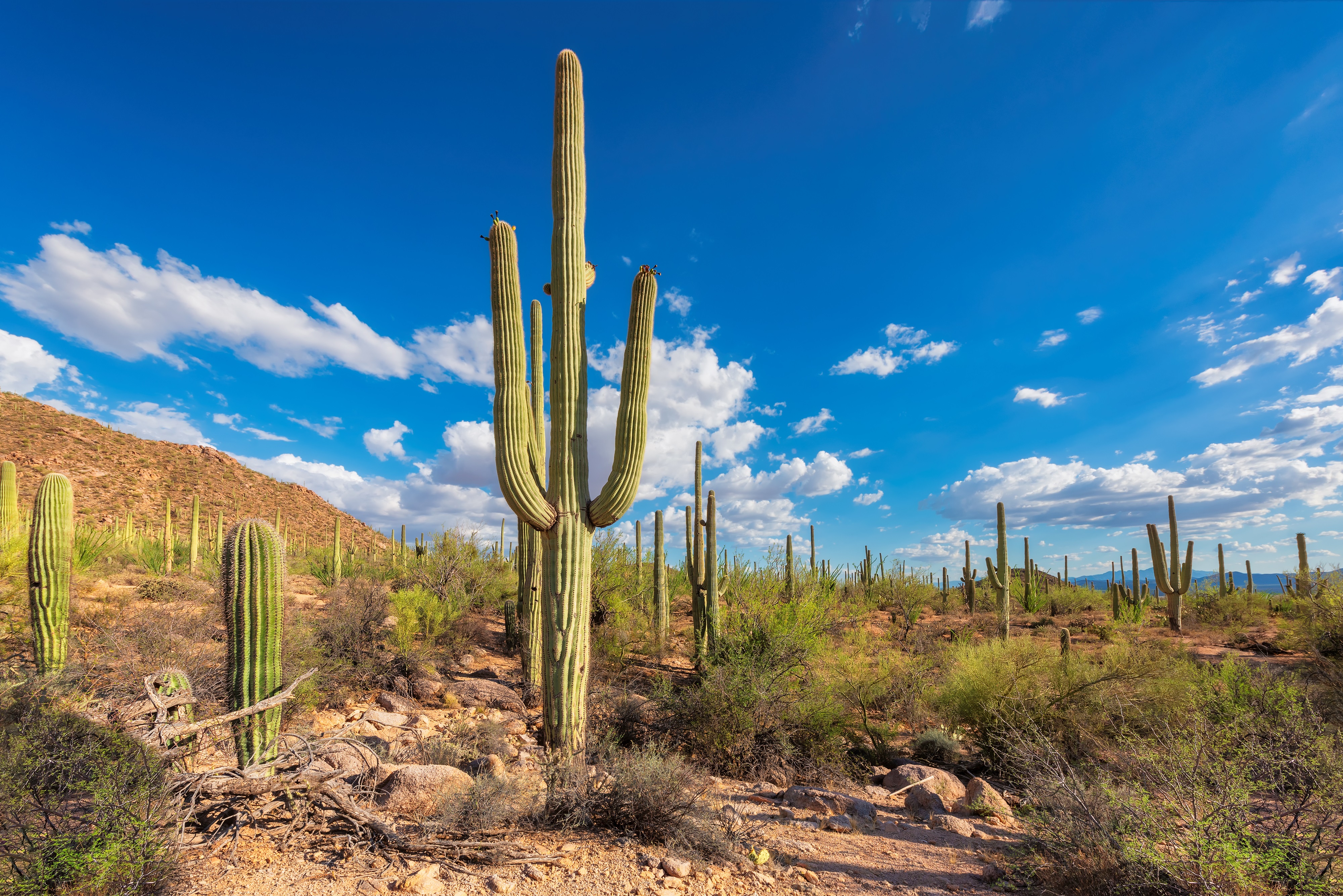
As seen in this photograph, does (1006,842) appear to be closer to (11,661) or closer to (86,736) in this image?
(86,736)

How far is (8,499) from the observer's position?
1029cm

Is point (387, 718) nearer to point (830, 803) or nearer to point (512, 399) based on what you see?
point (512, 399)

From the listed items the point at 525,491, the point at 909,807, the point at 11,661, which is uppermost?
the point at 525,491

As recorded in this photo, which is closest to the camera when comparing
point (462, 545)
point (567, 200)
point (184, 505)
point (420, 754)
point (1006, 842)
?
point (1006, 842)

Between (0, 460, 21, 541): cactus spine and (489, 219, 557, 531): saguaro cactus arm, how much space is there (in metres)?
9.95

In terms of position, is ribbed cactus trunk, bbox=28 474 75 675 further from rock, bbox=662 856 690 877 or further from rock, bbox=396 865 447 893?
rock, bbox=662 856 690 877

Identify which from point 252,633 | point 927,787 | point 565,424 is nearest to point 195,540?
point 252,633

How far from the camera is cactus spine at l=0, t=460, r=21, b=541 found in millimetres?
10109

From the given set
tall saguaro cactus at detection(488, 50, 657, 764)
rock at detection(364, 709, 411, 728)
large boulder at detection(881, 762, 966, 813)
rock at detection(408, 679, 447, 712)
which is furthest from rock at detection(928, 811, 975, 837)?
rock at detection(408, 679, 447, 712)

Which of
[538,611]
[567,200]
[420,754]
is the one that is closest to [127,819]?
[420,754]

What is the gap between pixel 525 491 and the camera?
577 centimetres

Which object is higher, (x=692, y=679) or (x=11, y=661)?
(x=11, y=661)

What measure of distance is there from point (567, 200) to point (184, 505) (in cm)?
4075

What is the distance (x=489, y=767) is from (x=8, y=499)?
11.1 metres
